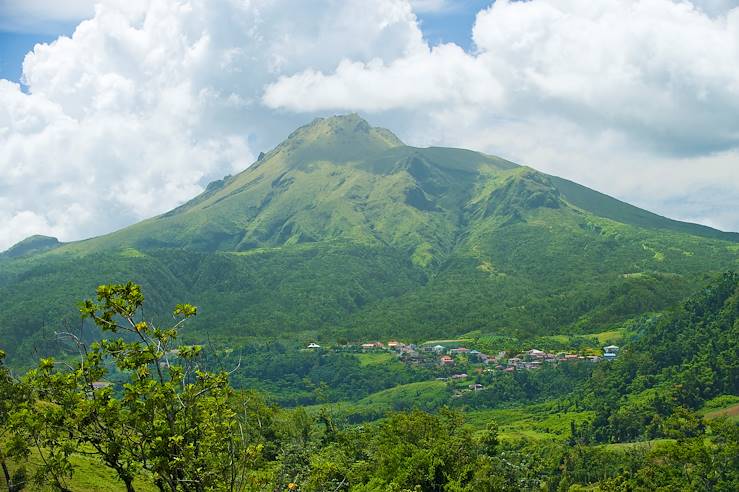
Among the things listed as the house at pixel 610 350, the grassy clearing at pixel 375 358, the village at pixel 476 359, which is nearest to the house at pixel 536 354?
the village at pixel 476 359

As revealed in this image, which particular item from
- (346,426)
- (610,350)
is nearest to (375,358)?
(610,350)

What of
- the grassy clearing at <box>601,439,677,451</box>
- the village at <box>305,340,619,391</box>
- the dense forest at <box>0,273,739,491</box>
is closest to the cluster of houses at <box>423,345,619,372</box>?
the village at <box>305,340,619,391</box>

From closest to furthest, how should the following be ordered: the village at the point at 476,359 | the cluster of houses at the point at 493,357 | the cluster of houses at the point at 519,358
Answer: the village at the point at 476,359 → the cluster of houses at the point at 519,358 → the cluster of houses at the point at 493,357

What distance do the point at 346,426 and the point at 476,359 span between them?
94004mm

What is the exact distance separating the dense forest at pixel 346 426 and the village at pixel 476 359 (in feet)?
22.6

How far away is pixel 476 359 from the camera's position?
18162 centimetres

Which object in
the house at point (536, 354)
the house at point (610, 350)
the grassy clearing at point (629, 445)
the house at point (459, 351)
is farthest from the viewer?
the house at point (459, 351)

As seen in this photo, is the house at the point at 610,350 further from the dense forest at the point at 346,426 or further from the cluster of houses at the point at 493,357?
the dense forest at the point at 346,426

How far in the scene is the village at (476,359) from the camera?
165m

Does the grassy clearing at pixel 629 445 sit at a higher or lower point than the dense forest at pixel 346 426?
lower

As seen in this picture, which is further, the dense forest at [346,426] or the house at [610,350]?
the house at [610,350]

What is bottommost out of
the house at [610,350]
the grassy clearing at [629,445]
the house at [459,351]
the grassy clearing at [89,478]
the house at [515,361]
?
the grassy clearing at [629,445]

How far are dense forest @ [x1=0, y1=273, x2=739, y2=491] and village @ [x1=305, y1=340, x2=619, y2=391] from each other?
689cm

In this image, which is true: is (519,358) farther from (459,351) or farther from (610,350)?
(610,350)
